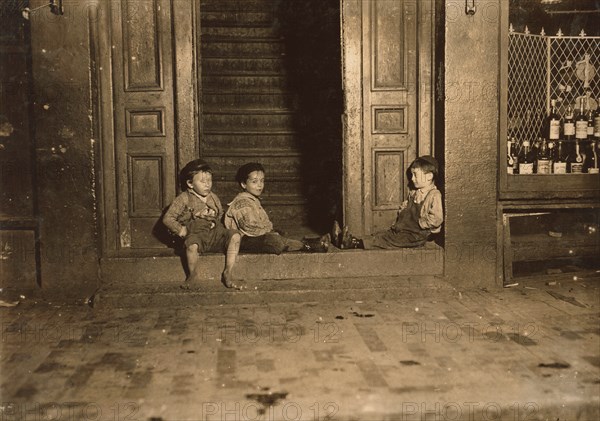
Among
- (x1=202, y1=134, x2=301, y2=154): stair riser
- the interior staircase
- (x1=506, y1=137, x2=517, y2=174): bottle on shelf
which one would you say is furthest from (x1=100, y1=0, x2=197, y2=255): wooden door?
(x1=506, y1=137, x2=517, y2=174): bottle on shelf

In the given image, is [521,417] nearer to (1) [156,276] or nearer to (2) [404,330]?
(2) [404,330]

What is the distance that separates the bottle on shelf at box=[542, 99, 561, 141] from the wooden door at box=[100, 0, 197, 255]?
182 inches

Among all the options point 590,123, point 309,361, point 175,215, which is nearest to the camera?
point 309,361

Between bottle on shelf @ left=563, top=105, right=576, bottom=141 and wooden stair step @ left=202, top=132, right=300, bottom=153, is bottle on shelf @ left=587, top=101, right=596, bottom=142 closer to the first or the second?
bottle on shelf @ left=563, top=105, right=576, bottom=141

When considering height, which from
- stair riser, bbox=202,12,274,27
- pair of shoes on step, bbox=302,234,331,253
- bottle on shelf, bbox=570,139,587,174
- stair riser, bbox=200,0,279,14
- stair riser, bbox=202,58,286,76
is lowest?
pair of shoes on step, bbox=302,234,331,253

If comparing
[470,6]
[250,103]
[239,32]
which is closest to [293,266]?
[470,6]

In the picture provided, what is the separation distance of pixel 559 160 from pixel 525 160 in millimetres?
482

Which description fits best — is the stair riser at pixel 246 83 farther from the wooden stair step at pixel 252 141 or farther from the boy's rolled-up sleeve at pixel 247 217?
the boy's rolled-up sleeve at pixel 247 217

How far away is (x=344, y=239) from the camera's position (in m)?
7.25

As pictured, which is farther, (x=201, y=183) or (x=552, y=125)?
(x=552, y=125)

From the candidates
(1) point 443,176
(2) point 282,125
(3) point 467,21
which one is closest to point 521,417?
(1) point 443,176

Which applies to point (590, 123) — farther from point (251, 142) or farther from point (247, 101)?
point (247, 101)

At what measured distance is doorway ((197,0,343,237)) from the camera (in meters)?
9.59

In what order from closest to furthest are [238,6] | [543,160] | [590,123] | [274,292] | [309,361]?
[309,361] → [274,292] → [543,160] → [590,123] → [238,6]
